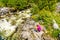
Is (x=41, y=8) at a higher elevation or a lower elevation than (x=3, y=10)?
lower

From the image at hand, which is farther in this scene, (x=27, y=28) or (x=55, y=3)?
(x=55, y=3)

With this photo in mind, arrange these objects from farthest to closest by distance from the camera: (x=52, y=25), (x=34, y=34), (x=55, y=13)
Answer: (x=55, y=13), (x=52, y=25), (x=34, y=34)

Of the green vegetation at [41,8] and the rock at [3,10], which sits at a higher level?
the rock at [3,10]

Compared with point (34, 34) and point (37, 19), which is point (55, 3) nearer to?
point (37, 19)

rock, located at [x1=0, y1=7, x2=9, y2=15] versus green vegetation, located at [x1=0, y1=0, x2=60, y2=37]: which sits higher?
rock, located at [x1=0, y1=7, x2=9, y2=15]

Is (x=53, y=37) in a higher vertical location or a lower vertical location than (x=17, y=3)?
lower

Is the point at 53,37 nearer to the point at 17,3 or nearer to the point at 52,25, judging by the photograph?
the point at 52,25

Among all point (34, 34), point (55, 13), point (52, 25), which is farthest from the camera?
point (55, 13)

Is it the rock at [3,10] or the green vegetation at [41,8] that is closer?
the green vegetation at [41,8]

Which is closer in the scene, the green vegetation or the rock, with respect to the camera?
the green vegetation

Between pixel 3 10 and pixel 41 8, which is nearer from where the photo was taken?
pixel 3 10

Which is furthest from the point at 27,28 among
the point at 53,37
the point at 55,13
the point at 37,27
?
the point at 55,13

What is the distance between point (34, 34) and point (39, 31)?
0.58 feet

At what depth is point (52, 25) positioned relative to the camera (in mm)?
6156
